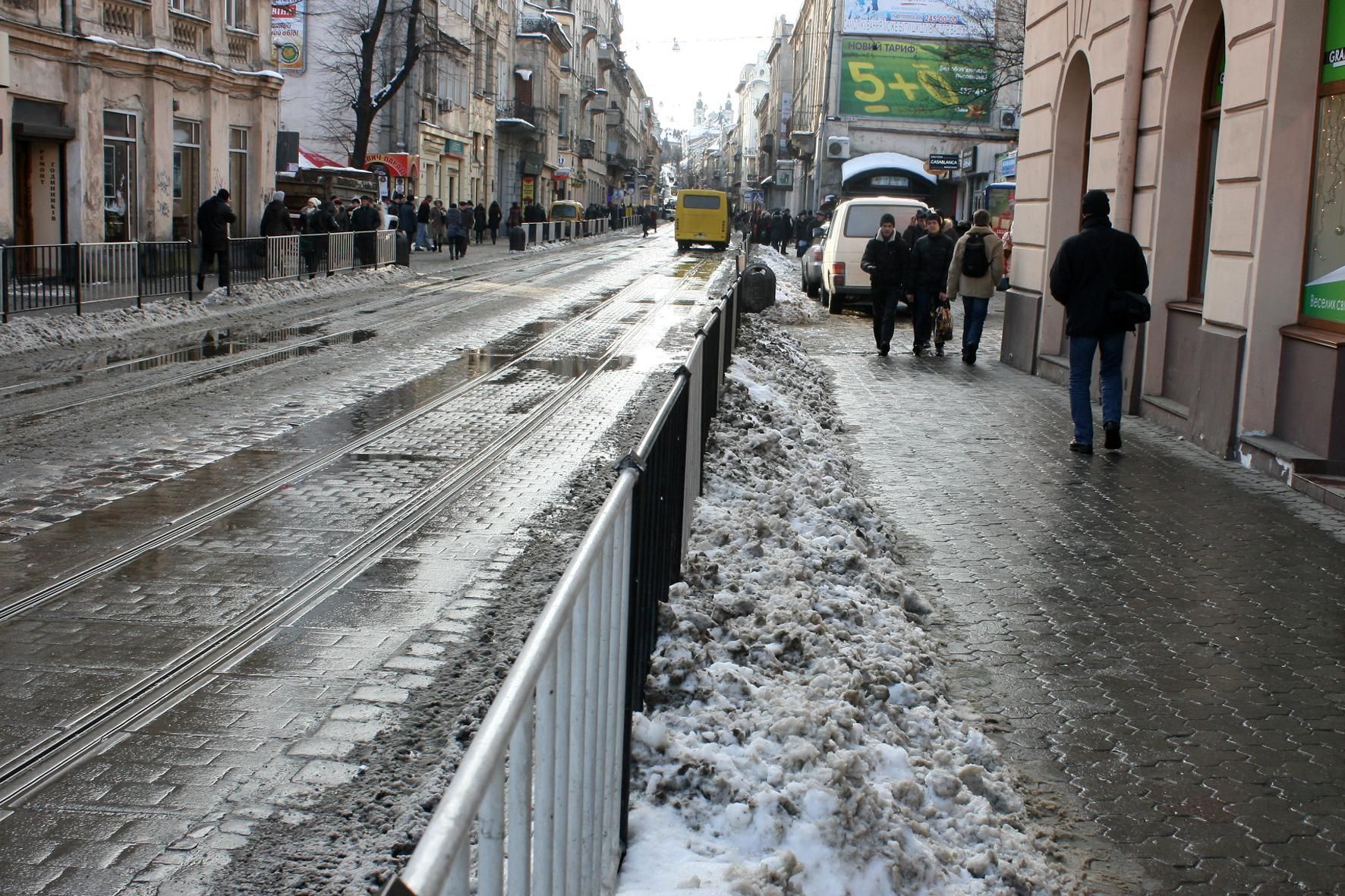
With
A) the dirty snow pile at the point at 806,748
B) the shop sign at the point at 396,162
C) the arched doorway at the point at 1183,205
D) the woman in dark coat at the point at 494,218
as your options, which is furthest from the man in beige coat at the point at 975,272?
the woman in dark coat at the point at 494,218

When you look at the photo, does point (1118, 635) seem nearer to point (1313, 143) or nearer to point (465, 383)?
point (1313, 143)

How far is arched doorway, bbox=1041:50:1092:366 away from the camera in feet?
50.1

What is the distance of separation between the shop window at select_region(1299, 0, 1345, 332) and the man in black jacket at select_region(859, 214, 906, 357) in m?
7.78

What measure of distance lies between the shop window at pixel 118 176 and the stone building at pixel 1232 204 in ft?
61.8

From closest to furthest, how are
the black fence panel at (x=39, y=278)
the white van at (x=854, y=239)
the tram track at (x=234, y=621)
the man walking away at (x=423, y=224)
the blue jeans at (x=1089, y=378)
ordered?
1. the tram track at (x=234, y=621)
2. the blue jeans at (x=1089, y=378)
3. the black fence panel at (x=39, y=278)
4. the white van at (x=854, y=239)
5. the man walking away at (x=423, y=224)

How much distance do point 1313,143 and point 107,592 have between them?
8.05 meters

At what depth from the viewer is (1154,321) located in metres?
12.0

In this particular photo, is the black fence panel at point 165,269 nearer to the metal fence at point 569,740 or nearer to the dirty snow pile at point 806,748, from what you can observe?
the dirty snow pile at point 806,748

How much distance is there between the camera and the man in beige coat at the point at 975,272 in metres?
16.4

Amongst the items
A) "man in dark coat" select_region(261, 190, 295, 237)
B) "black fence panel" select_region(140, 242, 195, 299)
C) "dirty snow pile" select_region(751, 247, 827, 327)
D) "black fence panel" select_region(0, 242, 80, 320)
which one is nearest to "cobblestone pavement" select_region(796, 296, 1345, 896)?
"dirty snow pile" select_region(751, 247, 827, 327)

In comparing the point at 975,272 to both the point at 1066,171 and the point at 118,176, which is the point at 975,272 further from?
the point at 118,176

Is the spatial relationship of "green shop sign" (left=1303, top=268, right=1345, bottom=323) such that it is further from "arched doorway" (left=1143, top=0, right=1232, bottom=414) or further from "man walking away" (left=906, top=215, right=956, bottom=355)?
"man walking away" (left=906, top=215, right=956, bottom=355)

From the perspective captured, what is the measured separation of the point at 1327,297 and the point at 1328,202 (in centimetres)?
65

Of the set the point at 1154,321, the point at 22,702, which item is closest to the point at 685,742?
the point at 22,702
